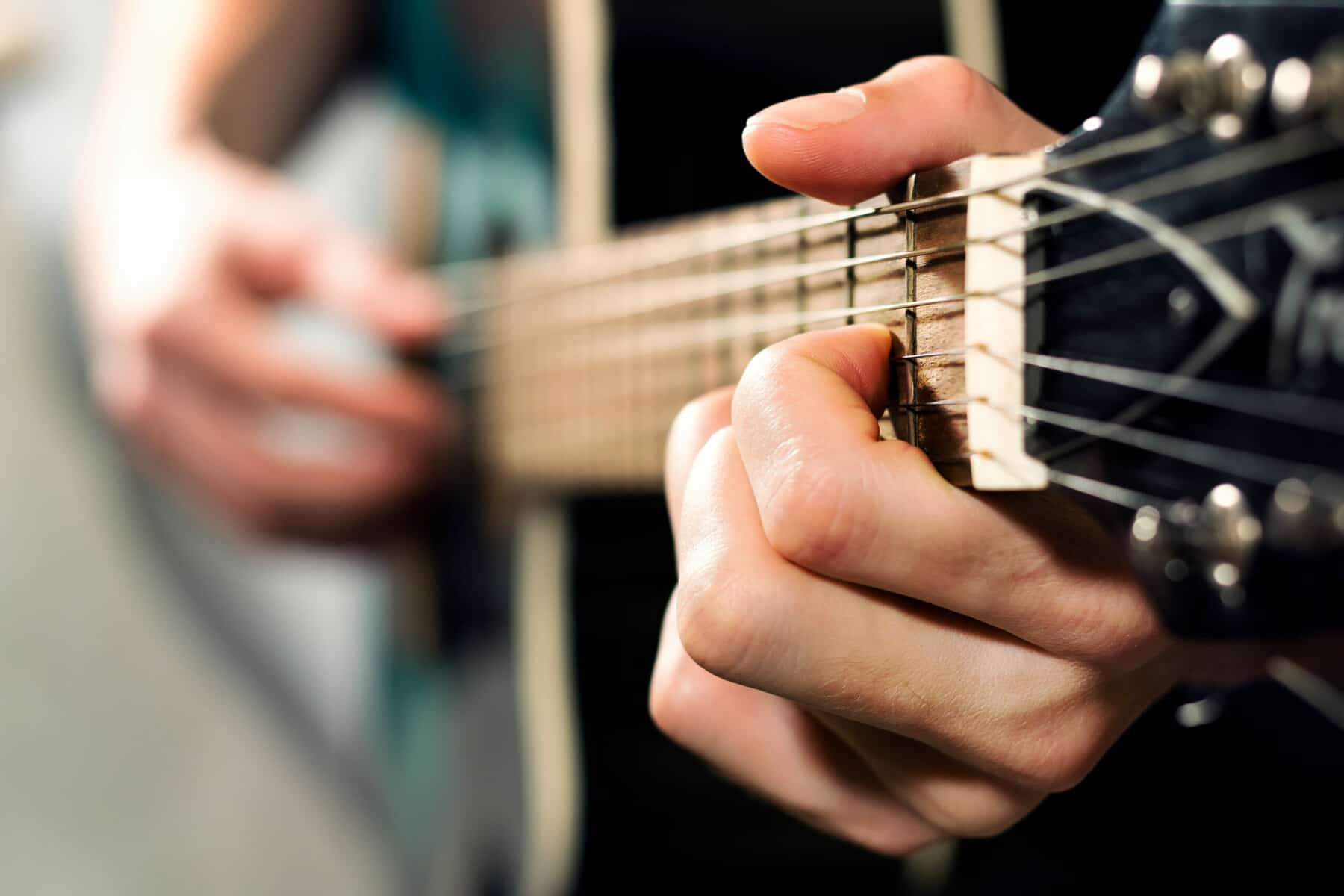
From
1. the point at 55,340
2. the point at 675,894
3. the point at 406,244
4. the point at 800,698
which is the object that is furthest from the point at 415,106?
the point at 800,698

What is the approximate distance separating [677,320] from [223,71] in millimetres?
741

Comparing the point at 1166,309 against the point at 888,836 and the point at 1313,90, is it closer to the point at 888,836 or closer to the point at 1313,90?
the point at 1313,90

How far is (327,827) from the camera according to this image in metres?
1.41

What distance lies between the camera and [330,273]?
0.99 metres

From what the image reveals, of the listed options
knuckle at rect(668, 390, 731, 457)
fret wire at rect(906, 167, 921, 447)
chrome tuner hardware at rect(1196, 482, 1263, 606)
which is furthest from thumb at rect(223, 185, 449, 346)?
chrome tuner hardware at rect(1196, 482, 1263, 606)

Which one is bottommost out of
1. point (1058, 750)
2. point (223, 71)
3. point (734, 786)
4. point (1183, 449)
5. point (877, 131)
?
point (734, 786)

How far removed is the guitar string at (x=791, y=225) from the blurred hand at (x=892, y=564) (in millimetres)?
22

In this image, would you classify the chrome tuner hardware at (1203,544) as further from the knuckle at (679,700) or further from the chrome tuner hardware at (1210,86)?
the knuckle at (679,700)

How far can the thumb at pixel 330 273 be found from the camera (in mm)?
965

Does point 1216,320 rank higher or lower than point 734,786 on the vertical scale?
higher

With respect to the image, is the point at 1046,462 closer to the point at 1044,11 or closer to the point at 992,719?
the point at 992,719

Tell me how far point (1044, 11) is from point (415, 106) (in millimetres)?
745

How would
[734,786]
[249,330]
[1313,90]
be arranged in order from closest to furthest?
[1313,90] → [734,786] → [249,330]

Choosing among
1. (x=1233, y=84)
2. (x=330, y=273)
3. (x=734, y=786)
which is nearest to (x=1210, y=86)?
(x=1233, y=84)
